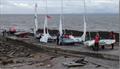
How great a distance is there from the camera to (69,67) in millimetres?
25625

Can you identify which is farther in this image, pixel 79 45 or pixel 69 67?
pixel 79 45

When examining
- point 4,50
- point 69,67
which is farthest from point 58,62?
point 4,50

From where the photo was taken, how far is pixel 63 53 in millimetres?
31484

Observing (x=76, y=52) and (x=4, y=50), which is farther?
(x=4, y=50)

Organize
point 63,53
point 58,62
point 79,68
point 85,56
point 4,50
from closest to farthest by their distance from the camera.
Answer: point 79,68 < point 58,62 < point 85,56 < point 63,53 < point 4,50

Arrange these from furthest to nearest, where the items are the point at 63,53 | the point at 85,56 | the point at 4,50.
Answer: the point at 4,50 < the point at 63,53 < the point at 85,56

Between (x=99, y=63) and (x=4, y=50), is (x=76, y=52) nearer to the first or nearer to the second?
(x=99, y=63)

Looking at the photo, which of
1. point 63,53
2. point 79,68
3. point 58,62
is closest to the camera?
point 79,68

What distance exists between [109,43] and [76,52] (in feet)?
12.4

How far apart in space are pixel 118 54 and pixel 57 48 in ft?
25.0

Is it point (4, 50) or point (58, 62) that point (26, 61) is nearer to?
point (58, 62)

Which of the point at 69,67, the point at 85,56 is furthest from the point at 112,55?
the point at 69,67

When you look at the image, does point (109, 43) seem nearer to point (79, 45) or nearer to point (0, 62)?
point (79, 45)

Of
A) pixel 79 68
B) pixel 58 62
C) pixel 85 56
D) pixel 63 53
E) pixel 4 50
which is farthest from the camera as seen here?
pixel 4 50
